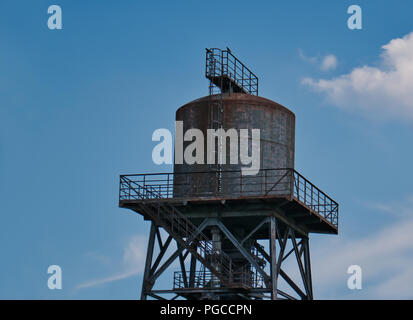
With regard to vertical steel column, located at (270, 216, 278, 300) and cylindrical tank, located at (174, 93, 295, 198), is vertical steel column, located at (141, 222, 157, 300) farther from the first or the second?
vertical steel column, located at (270, 216, 278, 300)

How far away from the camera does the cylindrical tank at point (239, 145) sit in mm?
46062

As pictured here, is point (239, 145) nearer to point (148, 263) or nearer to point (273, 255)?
point (273, 255)

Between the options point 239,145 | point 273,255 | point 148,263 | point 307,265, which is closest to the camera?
point 273,255

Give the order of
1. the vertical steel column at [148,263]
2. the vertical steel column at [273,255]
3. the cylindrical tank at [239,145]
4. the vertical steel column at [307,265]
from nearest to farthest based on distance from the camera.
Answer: the vertical steel column at [273,255], the cylindrical tank at [239,145], the vertical steel column at [148,263], the vertical steel column at [307,265]

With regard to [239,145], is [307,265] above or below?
below

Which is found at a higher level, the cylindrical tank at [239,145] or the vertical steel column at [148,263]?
the cylindrical tank at [239,145]

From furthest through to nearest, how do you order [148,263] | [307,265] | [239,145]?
[307,265] → [148,263] → [239,145]

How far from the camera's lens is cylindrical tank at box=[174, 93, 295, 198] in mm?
46062

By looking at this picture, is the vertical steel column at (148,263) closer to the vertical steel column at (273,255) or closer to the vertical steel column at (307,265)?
the vertical steel column at (273,255)

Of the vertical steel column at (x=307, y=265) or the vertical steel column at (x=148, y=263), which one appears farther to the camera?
the vertical steel column at (x=307, y=265)

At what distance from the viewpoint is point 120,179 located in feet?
154

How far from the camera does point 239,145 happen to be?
153 feet

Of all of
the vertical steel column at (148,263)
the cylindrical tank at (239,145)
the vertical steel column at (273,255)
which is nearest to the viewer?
the vertical steel column at (273,255)
